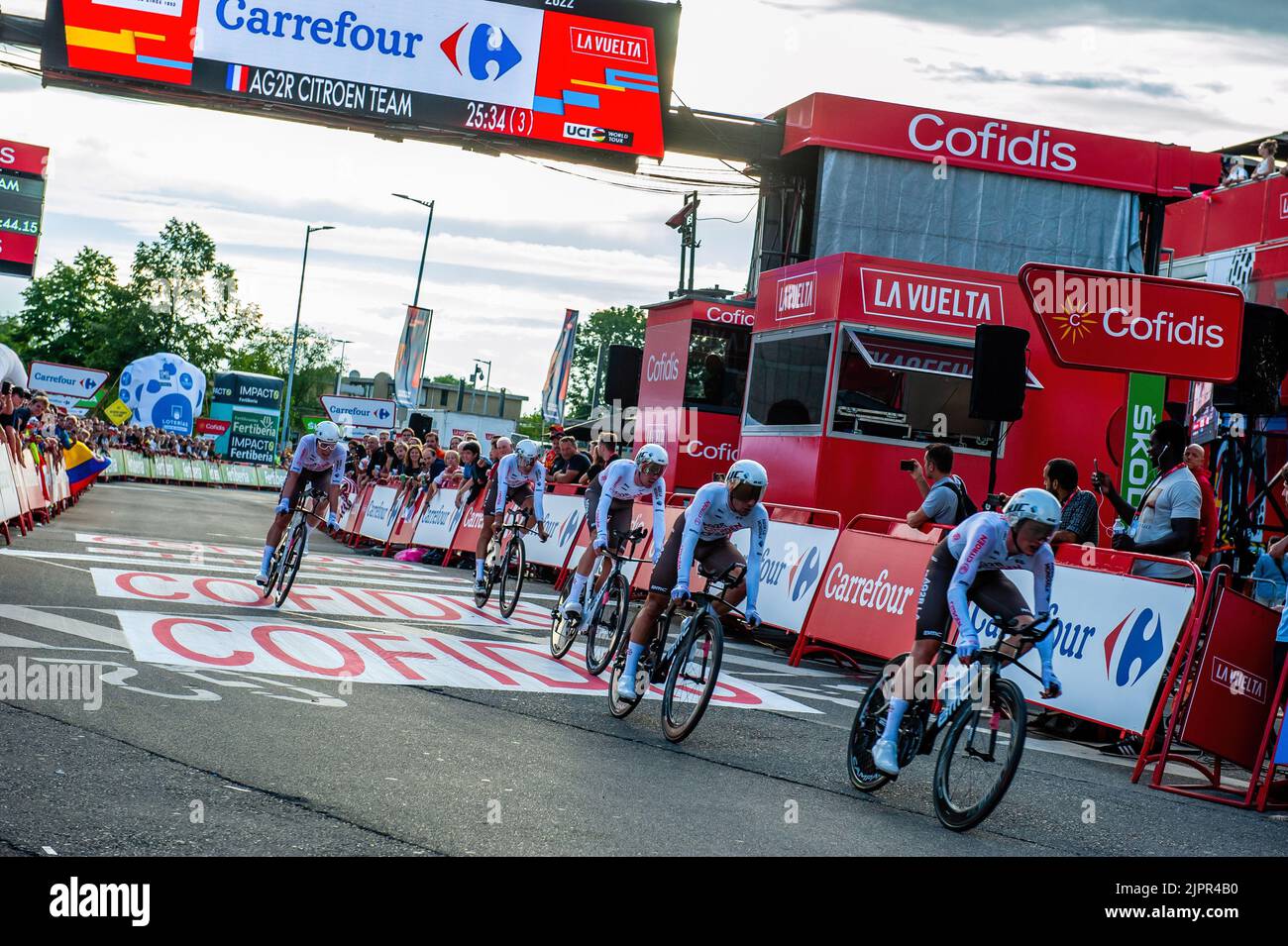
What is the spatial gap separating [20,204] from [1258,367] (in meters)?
39.3

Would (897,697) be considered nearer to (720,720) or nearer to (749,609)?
(749,609)

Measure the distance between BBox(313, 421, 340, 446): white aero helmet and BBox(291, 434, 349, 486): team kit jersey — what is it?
117 millimetres

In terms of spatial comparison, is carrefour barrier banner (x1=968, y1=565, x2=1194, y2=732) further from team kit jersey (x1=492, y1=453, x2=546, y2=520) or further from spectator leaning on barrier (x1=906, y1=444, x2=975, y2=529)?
team kit jersey (x1=492, y1=453, x2=546, y2=520)

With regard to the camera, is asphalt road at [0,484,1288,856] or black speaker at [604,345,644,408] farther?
black speaker at [604,345,644,408]

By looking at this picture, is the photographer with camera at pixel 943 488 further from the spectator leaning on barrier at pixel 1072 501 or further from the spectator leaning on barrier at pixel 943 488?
the spectator leaning on barrier at pixel 1072 501

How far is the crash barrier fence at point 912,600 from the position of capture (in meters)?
9.64

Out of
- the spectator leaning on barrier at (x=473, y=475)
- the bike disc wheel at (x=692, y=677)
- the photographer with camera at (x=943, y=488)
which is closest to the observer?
the bike disc wheel at (x=692, y=677)

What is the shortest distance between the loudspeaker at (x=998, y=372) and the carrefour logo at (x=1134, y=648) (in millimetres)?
2818

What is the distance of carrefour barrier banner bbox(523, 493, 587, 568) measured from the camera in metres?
20.2

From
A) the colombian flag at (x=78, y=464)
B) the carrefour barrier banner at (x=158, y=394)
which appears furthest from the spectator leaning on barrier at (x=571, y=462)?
the carrefour barrier banner at (x=158, y=394)

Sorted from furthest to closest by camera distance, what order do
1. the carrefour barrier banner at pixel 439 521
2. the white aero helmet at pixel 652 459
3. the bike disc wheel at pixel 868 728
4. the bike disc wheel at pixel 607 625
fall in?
the carrefour barrier banner at pixel 439 521, the white aero helmet at pixel 652 459, the bike disc wheel at pixel 607 625, the bike disc wheel at pixel 868 728

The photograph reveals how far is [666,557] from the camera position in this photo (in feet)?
32.3

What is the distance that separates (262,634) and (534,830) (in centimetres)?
623

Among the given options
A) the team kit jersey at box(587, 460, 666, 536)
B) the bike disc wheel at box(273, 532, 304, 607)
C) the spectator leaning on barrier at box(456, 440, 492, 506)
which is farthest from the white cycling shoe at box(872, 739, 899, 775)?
the spectator leaning on barrier at box(456, 440, 492, 506)
